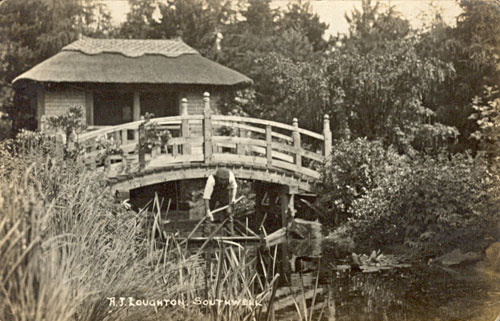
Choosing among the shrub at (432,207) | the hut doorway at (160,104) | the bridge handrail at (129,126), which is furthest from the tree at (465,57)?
the hut doorway at (160,104)

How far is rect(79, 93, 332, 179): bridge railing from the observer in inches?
269

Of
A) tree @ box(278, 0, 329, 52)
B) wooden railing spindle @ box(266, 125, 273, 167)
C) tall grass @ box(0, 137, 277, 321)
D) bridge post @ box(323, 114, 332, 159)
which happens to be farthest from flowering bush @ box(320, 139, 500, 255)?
tall grass @ box(0, 137, 277, 321)

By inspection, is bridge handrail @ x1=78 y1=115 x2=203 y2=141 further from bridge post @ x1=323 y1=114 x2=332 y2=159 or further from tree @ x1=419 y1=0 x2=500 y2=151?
tree @ x1=419 y1=0 x2=500 y2=151

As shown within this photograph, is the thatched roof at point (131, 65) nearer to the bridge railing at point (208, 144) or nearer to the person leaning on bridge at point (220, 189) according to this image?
the bridge railing at point (208, 144)

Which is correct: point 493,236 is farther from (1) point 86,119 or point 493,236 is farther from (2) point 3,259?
(1) point 86,119

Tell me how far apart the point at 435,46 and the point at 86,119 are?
431 centimetres

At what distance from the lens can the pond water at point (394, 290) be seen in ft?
16.5

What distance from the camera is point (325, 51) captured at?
282 inches

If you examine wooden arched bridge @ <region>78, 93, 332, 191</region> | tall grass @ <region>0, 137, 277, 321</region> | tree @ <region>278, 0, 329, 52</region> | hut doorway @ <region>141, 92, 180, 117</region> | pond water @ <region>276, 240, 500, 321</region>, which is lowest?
pond water @ <region>276, 240, 500, 321</region>

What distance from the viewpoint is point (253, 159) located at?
7605 mm

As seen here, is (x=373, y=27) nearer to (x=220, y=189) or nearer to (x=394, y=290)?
(x=220, y=189)

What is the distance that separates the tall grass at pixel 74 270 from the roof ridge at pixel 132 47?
5.30 ft

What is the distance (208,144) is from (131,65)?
1.54 meters

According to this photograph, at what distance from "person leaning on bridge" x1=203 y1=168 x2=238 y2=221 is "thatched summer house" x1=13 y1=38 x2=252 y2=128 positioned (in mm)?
1171
